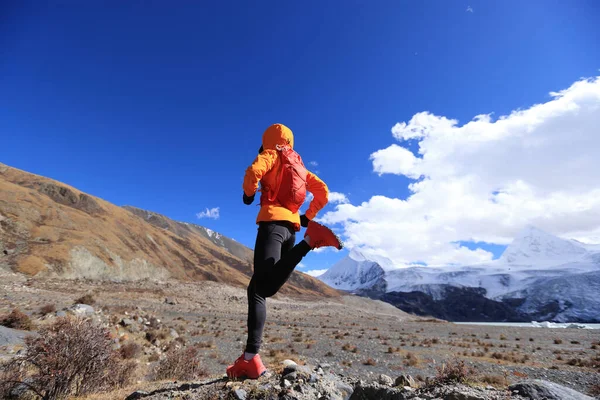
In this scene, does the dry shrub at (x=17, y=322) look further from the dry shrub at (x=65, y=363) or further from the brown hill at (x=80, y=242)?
the brown hill at (x=80, y=242)

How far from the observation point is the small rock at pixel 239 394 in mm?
2426

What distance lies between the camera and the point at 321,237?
2.88 metres

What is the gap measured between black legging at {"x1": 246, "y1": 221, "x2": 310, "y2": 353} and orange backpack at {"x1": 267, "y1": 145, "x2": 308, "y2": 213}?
0.28 meters

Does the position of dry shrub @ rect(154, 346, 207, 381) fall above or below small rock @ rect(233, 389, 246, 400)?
below

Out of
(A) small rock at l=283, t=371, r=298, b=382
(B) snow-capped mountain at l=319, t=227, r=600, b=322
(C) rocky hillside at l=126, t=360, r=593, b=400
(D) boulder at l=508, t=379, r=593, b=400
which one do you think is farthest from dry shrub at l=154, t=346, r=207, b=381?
(B) snow-capped mountain at l=319, t=227, r=600, b=322

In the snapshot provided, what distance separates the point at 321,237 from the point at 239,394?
1536mm

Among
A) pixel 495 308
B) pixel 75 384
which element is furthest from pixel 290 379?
pixel 495 308

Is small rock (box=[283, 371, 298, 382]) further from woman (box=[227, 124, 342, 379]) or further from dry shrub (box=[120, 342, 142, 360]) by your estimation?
dry shrub (box=[120, 342, 142, 360])

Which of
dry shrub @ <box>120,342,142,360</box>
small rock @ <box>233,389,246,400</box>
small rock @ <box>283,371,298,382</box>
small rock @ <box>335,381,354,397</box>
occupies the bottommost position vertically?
dry shrub @ <box>120,342,142,360</box>

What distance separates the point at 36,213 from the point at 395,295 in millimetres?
185776

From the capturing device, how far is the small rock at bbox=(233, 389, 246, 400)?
7.96 ft

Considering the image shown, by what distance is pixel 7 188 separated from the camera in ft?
166

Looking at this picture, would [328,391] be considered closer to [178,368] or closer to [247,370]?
[247,370]

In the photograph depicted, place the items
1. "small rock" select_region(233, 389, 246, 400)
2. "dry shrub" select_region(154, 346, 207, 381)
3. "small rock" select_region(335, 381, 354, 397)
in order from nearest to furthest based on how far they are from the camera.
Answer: "small rock" select_region(233, 389, 246, 400) → "small rock" select_region(335, 381, 354, 397) → "dry shrub" select_region(154, 346, 207, 381)
